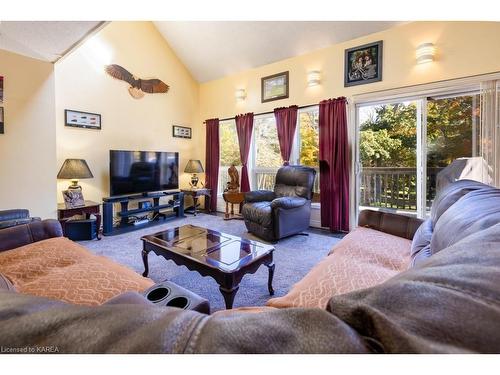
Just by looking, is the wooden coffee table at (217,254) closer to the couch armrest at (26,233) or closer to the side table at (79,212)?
the couch armrest at (26,233)

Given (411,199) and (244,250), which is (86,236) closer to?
(244,250)

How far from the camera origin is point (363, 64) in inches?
132

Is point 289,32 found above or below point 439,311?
A: above

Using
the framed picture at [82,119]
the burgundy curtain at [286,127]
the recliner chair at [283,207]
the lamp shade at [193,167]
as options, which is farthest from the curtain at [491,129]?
the framed picture at [82,119]

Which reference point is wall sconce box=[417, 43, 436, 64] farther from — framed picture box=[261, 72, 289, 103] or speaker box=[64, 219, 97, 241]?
speaker box=[64, 219, 97, 241]

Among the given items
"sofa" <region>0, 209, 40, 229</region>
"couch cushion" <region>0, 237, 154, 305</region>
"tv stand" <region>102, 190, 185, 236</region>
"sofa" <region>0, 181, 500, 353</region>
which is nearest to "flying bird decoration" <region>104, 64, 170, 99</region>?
"tv stand" <region>102, 190, 185, 236</region>

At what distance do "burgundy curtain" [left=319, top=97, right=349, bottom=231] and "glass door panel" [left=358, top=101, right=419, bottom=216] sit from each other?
0.94 ft

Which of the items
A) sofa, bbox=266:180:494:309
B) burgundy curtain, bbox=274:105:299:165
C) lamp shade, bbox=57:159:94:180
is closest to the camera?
sofa, bbox=266:180:494:309

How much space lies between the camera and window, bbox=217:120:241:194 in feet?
16.3

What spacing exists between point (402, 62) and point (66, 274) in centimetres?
407

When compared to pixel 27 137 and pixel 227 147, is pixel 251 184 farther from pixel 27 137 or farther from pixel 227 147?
pixel 27 137
